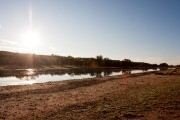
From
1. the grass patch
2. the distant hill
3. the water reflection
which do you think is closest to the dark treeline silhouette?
the distant hill

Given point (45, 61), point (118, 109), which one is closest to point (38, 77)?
point (118, 109)

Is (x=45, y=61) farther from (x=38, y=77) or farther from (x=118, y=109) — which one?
(x=118, y=109)

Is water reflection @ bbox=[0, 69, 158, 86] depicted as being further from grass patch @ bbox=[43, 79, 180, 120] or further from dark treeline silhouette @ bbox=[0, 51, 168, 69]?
dark treeline silhouette @ bbox=[0, 51, 168, 69]

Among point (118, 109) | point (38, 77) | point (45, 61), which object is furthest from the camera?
point (45, 61)

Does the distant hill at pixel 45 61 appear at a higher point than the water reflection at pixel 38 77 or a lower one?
higher

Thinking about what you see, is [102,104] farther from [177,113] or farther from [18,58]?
[18,58]

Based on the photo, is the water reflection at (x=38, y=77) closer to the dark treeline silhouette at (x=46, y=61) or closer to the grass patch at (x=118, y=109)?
the grass patch at (x=118, y=109)

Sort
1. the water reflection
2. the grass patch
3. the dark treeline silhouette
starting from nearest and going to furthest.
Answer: the grass patch → the water reflection → the dark treeline silhouette

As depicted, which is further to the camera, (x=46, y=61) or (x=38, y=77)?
(x=46, y=61)

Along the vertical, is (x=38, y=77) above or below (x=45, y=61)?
below

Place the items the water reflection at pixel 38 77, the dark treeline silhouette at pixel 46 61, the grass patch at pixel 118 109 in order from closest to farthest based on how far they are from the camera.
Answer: the grass patch at pixel 118 109, the water reflection at pixel 38 77, the dark treeline silhouette at pixel 46 61

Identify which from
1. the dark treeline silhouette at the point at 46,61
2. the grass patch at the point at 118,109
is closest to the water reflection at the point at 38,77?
the grass patch at the point at 118,109

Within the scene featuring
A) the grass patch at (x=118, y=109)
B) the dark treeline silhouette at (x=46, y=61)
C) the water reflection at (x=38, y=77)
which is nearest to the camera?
the grass patch at (x=118, y=109)

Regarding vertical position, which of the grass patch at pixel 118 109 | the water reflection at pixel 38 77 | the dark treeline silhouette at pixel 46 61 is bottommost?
the grass patch at pixel 118 109
